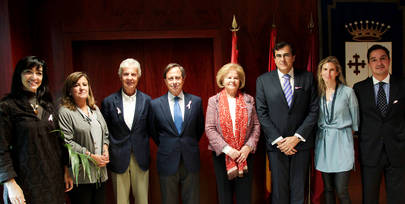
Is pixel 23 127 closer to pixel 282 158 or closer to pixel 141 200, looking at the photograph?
pixel 141 200

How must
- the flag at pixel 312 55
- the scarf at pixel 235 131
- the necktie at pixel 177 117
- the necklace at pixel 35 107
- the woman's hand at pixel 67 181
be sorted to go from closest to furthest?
the necklace at pixel 35 107
the woman's hand at pixel 67 181
the scarf at pixel 235 131
the necktie at pixel 177 117
the flag at pixel 312 55

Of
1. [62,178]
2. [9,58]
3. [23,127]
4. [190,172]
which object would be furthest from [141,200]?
[9,58]

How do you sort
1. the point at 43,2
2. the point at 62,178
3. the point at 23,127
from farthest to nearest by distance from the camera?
the point at 43,2
the point at 62,178
the point at 23,127

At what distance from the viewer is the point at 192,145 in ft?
9.18

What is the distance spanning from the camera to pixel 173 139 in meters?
2.76

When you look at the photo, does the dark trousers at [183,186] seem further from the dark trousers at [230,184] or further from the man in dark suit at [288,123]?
the man in dark suit at [288,123]

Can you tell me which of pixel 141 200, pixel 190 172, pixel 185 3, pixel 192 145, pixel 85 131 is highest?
pixel 185 3

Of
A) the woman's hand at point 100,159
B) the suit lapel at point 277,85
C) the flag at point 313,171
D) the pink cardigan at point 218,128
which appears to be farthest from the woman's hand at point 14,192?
the flag at point 313,171

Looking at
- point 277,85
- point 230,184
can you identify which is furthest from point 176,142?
point 277,85

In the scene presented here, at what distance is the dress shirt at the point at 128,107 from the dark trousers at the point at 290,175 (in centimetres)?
136

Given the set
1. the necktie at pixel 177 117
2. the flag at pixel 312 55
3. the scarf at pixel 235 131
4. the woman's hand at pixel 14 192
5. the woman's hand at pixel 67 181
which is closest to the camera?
the woman's hand at pixel 14 192

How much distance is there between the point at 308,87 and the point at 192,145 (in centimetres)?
120

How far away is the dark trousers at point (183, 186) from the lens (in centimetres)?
277

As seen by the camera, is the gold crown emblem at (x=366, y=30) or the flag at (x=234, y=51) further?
the gold crown emblem at (x=366, y=30)
